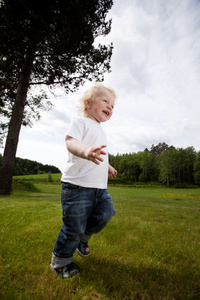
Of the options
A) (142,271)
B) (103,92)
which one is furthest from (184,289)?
(103,92)

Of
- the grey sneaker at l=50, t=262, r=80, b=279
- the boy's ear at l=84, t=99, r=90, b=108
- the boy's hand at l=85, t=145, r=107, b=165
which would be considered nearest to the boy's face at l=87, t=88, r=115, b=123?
the boy's ear at l=84, t=99, r=90, b=108

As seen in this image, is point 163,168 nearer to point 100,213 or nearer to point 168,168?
point 168,168

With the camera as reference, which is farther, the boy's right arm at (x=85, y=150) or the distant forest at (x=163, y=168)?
the distant forest at (x=163, y=168)

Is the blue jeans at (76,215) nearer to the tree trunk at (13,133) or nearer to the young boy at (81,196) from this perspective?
the young boy at (81,196)

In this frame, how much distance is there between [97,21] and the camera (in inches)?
376

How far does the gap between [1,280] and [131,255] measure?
142 cm

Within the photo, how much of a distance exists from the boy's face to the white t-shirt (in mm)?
265

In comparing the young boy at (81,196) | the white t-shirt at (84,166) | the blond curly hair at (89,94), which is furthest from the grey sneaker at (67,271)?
the blond curly hair at (89,94)

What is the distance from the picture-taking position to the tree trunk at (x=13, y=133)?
9.29 m

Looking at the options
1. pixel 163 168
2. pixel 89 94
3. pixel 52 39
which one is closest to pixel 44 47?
pixel 52 39

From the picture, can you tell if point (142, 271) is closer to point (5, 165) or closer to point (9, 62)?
A: point (5, 165)

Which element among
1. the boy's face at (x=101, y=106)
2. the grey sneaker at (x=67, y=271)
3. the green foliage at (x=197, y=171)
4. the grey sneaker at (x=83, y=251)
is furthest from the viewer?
the green foliage at (x=197, y=171)

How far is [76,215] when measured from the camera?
1638 mm

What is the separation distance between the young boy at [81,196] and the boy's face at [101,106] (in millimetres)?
128
